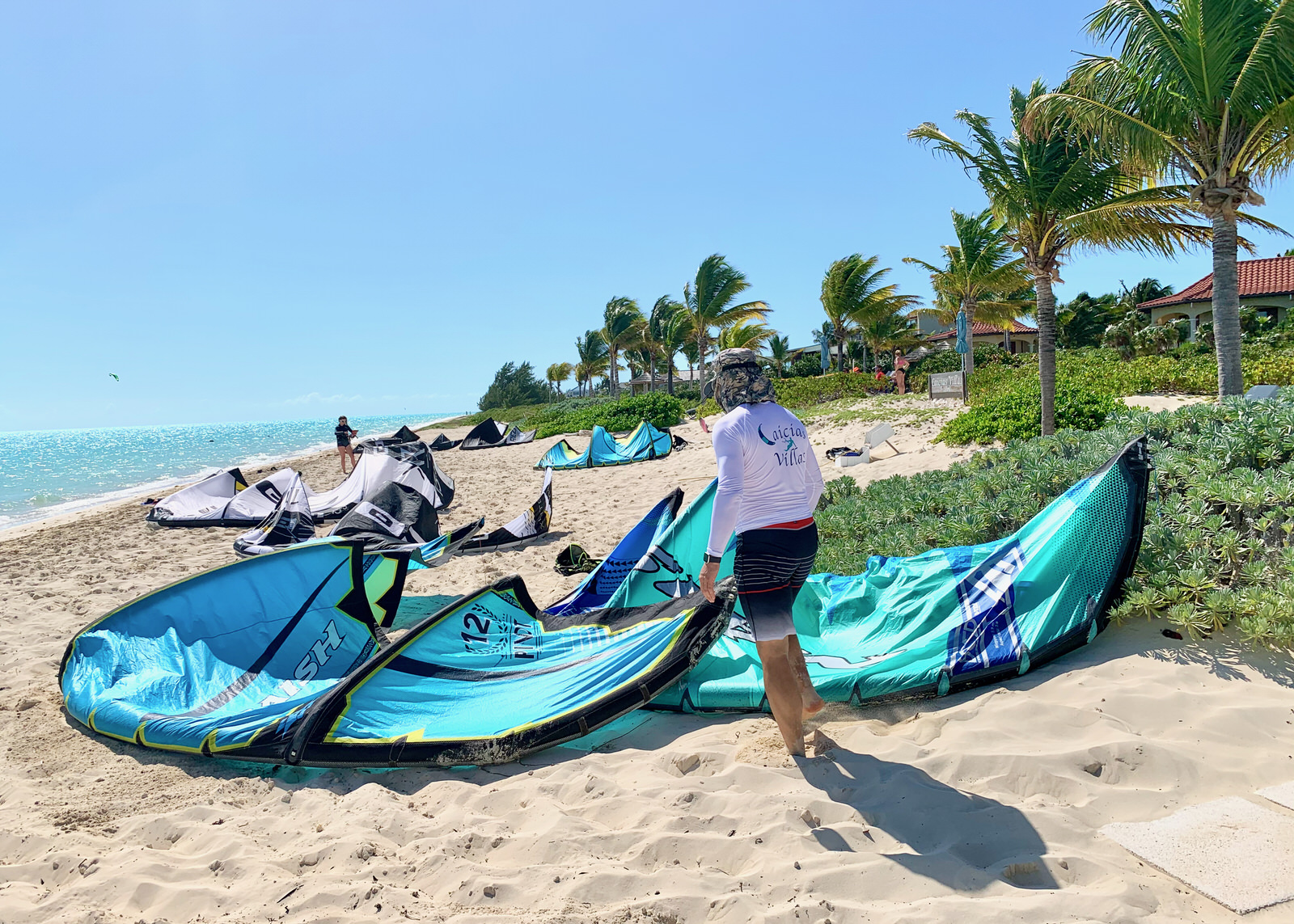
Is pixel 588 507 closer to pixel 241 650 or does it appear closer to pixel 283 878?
pixel 241 650

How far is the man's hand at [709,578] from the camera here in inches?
113

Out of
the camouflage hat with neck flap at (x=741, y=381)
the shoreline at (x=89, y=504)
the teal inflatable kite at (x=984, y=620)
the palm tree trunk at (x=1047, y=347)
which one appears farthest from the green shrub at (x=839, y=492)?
the shoreline at (x=89, y=504)

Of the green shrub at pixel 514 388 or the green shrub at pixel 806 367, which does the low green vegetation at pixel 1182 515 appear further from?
the green shrub at pixel 514 388

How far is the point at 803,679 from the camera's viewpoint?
3199 mm

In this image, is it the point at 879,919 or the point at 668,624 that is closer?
the point at 879,919

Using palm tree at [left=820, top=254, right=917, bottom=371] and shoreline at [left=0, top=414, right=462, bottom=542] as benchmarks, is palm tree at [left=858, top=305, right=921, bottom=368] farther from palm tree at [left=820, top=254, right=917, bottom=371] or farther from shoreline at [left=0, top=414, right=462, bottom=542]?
shoreline at [left=0, top=414, right=462, bottom=542]

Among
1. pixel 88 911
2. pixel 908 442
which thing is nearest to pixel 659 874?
pixel 88 911

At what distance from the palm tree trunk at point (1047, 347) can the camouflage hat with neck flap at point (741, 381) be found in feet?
25.5

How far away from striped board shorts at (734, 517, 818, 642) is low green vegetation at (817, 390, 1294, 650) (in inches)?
75.5

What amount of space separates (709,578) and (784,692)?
0.57 meters

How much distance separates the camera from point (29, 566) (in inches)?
352

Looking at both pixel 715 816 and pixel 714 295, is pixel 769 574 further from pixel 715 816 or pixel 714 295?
pixel 714 295

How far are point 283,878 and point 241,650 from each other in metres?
2.31

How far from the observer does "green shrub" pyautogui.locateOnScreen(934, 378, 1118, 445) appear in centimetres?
945
